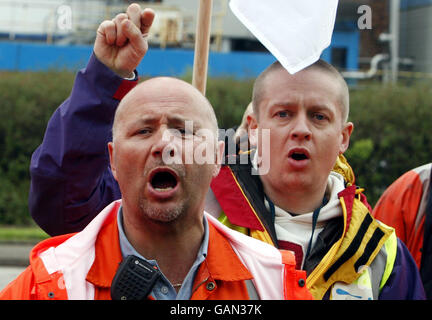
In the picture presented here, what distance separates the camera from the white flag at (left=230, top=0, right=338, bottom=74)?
2.84 metres

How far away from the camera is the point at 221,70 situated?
663 inches

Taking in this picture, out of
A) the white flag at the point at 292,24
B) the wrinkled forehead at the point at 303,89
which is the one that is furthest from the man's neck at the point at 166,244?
the white flag at the point at 292,24

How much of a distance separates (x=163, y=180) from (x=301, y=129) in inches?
29.1

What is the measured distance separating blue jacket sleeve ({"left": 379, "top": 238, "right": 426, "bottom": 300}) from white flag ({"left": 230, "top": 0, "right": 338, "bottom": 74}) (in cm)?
91

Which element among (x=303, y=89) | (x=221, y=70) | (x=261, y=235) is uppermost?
(x=303, y=89)

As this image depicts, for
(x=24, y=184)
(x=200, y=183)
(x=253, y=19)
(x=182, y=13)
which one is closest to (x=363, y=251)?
(x=200, y=183)

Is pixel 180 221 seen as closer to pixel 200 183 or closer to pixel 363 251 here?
pixel 200 183

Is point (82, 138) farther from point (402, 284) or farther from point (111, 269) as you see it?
point (402, 284)

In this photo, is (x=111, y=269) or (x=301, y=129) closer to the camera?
(x=111, y=269)

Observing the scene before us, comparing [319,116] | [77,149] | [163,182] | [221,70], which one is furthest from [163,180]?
[221,70]

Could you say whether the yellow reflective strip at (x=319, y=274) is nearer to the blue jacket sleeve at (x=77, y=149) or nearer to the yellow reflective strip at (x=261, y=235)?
the yellow reflective strip at (x=261, y=235)

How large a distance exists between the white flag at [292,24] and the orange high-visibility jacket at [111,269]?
A: 2.96ft

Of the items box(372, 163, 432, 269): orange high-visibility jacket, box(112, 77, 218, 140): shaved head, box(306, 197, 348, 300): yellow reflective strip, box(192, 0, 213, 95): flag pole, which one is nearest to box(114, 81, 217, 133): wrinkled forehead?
box(112, 77, 218, 140): shaved head

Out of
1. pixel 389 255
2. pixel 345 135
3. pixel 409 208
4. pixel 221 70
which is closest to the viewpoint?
pixel 389 255
